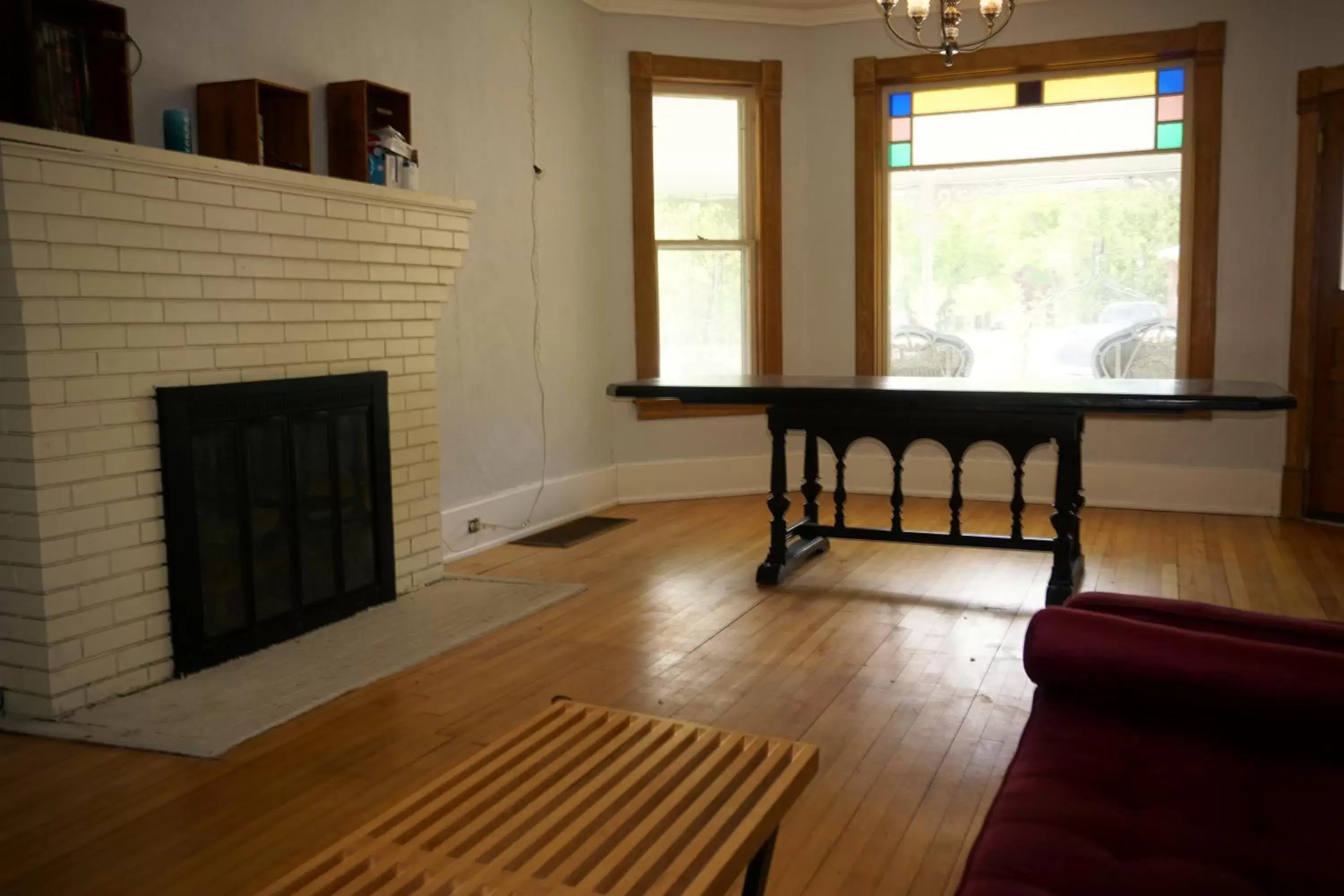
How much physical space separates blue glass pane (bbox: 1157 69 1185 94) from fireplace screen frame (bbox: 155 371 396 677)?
4.39 metres

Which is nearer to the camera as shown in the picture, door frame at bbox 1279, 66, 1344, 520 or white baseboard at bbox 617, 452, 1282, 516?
door frame at bbox 1279, 66, 1344, 520

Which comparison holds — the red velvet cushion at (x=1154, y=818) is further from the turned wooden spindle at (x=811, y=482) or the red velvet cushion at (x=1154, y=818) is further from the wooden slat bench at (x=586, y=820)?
the turned wooden spindle at (x=811, y=482)

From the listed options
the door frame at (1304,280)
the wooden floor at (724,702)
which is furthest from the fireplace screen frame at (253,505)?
the door frame at (1304,280)

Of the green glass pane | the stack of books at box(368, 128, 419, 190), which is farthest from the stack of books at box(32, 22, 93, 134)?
the green glass pane

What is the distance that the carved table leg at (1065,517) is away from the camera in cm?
400

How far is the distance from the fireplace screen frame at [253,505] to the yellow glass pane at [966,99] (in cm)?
378

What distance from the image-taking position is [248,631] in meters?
3.47

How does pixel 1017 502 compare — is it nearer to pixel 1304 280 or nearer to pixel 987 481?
pixel 987 481

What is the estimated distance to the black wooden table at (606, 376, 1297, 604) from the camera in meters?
3.79

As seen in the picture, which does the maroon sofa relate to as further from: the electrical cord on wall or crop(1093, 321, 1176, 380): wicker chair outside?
crop(1093, 321, 1176, 380): wicker chair outside

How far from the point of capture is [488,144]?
16.6ft

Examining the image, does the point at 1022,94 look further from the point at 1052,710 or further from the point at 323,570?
the point at 1052,710

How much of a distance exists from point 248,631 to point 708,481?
3401mm

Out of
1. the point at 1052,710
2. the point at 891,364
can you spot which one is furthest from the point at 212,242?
the point at 891,364
